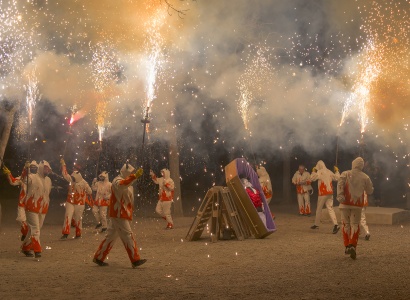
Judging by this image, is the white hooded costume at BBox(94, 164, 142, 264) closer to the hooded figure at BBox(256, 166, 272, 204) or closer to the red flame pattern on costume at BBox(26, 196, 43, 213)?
the red flame pattern on costume at BBox(26, 196, 43, 213)

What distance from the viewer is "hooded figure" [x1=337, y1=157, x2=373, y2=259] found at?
9.39 meters

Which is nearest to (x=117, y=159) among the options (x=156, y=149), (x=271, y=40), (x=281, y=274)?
(x=156, y=149)

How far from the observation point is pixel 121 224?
859 cm

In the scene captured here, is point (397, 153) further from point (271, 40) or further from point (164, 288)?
point (164, 288)

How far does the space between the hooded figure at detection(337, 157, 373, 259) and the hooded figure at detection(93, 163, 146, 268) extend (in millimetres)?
3582

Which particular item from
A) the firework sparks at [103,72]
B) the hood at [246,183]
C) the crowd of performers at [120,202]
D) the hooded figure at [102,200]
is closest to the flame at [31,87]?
the firework sparks at [103,72]

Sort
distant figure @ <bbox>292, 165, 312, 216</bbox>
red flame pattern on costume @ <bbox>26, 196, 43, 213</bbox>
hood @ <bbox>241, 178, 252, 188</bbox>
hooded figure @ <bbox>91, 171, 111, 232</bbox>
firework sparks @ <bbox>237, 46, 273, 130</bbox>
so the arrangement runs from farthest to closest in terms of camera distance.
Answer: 1. firework sparks @ <bbox>237, 46, 273, 130</bbox>
2. distant figure @ <bbox>292, 165, 312, 216</bbox>
3. hooded figure @ <bbox>91, 171, 111, 232</bbox>
4. hood @ <bbox>241, 178, 252, 188</bbox>
5. red flame pattern on costume @ <bbox>26, 196, 43, 213</bbox>

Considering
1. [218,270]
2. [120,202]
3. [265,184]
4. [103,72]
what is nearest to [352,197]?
[218,270]

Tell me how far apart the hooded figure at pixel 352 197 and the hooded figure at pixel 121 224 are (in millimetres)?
3582

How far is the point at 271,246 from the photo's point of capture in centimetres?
1073

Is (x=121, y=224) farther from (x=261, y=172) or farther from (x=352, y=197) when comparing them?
(x=261, y=172)

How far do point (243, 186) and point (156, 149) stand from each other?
667 inches

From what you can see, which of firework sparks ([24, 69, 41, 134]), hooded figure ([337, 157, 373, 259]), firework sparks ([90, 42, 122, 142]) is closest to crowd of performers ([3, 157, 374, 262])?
hooded figure ([337, 157, 373, 259])

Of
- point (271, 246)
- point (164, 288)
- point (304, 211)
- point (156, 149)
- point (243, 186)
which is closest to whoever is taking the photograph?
point (164, 288)
